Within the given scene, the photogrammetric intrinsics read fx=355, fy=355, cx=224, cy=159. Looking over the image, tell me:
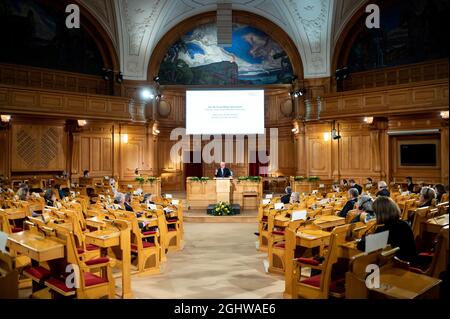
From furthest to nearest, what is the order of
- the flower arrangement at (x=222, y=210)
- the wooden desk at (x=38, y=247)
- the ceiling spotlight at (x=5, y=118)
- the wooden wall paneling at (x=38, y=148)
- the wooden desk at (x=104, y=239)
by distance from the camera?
the wooden wall paneling at (x=38, y=148) → the ceiling spotlight at (x=5, y=118) → the flower arrangement at (x=222, y=210) → the wooden desk at (x=104, y=239) → the wooden desk at (x=38, y=247)

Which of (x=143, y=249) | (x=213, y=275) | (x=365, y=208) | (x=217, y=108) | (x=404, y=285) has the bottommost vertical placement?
(x=213, y=275)

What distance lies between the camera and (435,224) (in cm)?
456

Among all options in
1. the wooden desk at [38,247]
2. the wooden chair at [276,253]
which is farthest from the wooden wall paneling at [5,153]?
the wooden chair at [276,253]

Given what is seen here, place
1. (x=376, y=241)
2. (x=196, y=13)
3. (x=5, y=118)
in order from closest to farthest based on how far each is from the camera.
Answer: (x=376, y=241), (x=5, y=118), (x=196, y=13)

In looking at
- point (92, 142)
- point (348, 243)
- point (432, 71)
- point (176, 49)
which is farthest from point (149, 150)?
point (348, 243)


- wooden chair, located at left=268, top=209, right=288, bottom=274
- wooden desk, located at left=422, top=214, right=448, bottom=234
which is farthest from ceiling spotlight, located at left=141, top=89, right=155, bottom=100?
wooden desk, located at left=422, top=214, right=448, bottom=234

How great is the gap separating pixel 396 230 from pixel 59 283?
3677 millimetres

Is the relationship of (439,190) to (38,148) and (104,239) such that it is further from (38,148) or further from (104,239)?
(38,148)

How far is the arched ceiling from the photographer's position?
15.2 m

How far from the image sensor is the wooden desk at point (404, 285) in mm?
2711

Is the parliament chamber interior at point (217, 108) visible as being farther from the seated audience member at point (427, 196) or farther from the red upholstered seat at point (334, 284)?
the red upholstered seat at point (334, 284)

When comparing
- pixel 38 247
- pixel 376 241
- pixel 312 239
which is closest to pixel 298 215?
pixel 312 239

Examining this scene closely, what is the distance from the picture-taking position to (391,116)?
526 inches

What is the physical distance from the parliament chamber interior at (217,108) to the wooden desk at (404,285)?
3.52 metres
